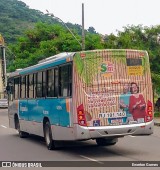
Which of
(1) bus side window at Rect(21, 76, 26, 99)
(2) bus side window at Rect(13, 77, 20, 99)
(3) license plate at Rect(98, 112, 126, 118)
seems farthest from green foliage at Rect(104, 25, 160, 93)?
(3) license plate at Rect(98, 112, 126, 118)

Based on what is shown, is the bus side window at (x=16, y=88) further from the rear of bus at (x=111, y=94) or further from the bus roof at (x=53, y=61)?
the rear of bus at (x=111, y=94)

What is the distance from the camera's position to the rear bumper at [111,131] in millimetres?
14172

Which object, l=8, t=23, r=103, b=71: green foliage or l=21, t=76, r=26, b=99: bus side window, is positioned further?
l=8, t=23, r=103, b=71: green foliage

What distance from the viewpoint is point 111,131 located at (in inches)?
565

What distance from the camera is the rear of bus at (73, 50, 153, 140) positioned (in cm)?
1432

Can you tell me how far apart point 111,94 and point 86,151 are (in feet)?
7.78

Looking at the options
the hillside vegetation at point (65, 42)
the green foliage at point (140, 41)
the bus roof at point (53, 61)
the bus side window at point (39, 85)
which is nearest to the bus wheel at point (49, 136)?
the bus side window at point (39, 85)

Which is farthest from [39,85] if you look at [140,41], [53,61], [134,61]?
[140,41]

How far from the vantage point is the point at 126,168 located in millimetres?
11867

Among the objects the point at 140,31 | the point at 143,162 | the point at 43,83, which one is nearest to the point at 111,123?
the point at 143,162

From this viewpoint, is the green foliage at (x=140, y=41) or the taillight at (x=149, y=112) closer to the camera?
the taillight at (x=149, y=112)

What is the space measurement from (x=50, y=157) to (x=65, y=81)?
225cm

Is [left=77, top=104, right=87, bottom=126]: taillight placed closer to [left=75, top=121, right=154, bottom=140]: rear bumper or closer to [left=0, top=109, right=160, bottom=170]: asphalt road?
[left=75, top=121, right=154, bottom=140]: rear bumper

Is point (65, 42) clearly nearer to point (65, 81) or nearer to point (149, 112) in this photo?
point (65, 81)
